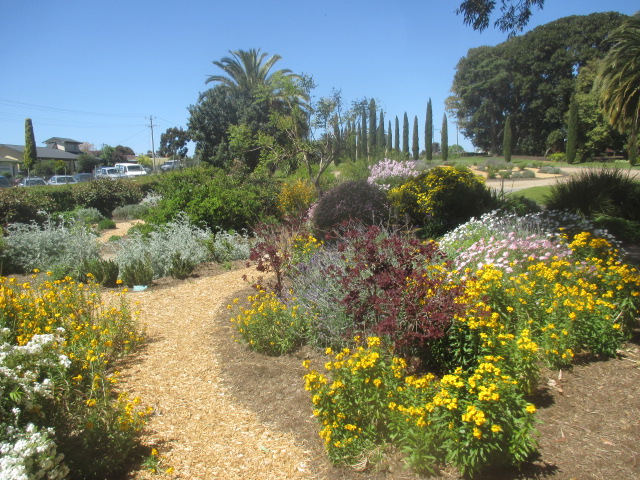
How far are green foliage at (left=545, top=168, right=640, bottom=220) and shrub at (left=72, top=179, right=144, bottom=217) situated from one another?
49.8ft

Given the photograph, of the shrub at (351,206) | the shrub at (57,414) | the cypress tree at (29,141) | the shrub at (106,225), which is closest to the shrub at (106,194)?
the shrub at (106,225)

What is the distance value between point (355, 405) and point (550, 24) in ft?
164

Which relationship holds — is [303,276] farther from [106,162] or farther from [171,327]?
[106,162]

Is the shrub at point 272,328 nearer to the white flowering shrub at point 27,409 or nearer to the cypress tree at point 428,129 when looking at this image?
the white flowering shrub at point 27,409

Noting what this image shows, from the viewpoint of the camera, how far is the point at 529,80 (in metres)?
43.4

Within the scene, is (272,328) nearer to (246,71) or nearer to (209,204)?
(209,204)

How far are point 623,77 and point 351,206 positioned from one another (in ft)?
33.8

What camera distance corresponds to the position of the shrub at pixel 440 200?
10.0m

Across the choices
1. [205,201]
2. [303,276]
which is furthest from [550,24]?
[303,276]

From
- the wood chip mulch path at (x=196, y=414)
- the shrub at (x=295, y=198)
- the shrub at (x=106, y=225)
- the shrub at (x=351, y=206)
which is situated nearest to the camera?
the wood chip mulch path at (x=196, y=414)

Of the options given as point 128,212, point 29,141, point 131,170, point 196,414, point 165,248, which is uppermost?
point 29,141

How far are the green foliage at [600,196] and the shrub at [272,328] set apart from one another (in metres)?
7.31

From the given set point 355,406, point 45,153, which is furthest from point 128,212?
point 45,153

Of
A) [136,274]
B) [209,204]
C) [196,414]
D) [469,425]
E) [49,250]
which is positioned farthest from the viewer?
[209,204]
